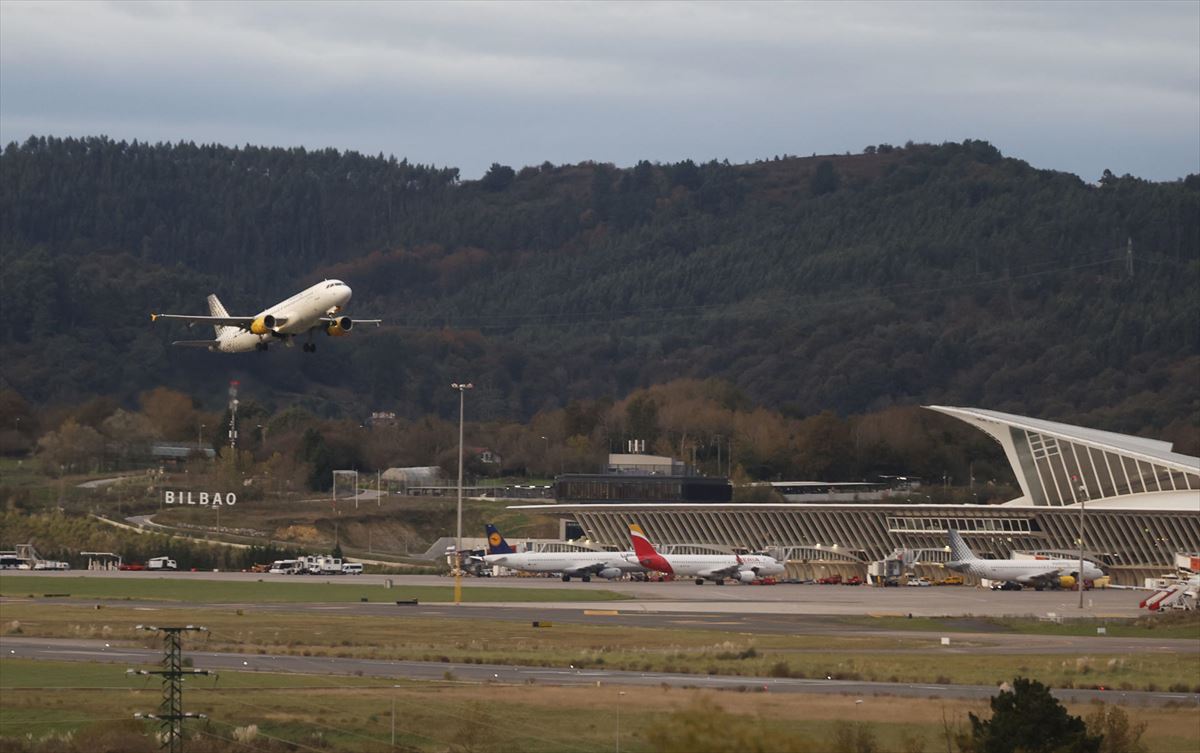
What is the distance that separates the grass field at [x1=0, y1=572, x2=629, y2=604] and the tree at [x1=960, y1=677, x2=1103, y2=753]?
241 ft

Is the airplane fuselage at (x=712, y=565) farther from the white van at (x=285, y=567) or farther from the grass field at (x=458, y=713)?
the grass field at (x=458, y=713)

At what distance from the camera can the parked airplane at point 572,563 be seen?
14562cm

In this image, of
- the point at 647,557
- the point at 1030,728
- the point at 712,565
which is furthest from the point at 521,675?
the point at 712,565

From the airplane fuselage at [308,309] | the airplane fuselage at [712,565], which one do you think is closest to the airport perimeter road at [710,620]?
Answer: the airplane fuselage at [308,309]

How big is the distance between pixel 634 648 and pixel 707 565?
70.7 m

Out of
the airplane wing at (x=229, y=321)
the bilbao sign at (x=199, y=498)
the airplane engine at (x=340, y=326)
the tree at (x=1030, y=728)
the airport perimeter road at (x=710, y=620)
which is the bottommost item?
the bilbao sign at (x=199, y=498)

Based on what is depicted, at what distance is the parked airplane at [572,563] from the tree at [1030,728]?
107 metres

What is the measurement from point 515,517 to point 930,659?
127 metres

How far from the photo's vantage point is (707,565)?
144 meters

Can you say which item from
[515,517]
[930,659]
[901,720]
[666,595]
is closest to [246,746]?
[901,720]

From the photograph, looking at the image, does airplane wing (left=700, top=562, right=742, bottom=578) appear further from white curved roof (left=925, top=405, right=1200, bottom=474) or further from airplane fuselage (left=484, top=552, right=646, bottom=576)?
white curved roof (left=925, top=405, right=1200, bottom=474)

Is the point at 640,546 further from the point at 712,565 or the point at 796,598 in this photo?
the point at 796,598

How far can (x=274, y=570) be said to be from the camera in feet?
491

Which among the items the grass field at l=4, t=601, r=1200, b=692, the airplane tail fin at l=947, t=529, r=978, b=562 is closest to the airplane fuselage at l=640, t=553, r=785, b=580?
the airplane tail fin at l=947, t=529, r=978, b=562
